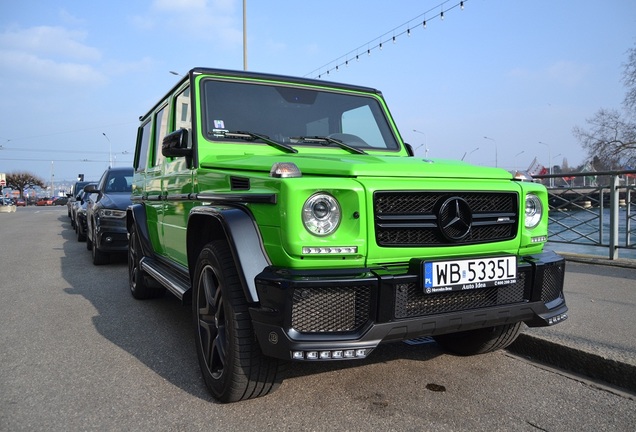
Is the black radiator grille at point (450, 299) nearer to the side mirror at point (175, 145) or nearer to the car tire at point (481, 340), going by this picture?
the car tire at point (481, 340)

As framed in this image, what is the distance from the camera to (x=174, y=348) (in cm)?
392

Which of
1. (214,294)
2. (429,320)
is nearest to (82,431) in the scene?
(214,294)

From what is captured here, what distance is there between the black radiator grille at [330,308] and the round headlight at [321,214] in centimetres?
30

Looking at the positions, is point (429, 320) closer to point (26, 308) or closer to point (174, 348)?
point (174, 348)

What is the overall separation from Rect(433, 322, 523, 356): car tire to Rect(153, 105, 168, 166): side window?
2984 millimetres

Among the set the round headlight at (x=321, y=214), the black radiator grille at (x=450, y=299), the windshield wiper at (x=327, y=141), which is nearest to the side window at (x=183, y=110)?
the windshield wiper at (x=327, y=141)

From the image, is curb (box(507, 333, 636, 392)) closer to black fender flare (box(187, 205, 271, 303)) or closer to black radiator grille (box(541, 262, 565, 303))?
black radiator grille (box(541, 262, 565, 303))

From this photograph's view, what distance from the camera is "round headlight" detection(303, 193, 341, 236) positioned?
8.13 ft

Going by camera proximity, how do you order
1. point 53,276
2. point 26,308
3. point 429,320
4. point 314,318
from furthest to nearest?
point 53,276 → point 26,308 → point 429,320 → point 314,318

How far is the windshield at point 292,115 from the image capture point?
3791 millimetres

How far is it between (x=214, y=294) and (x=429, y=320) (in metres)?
1.27

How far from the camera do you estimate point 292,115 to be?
4008 mm

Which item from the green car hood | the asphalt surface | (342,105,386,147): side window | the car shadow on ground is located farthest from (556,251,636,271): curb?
the green car hood

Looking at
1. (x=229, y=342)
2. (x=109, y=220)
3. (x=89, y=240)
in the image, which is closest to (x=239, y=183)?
(x=229, y=342)
